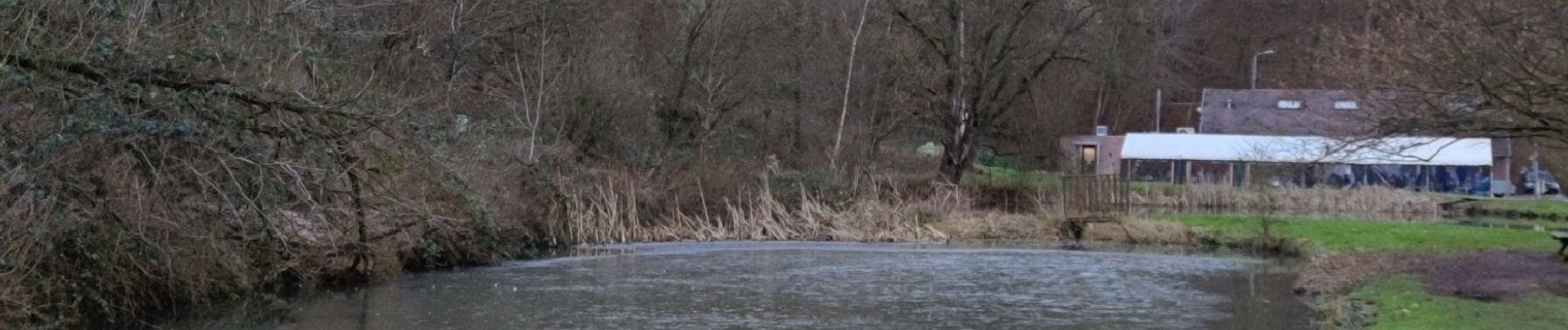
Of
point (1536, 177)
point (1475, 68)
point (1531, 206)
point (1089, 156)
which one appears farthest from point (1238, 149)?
point (1475, 68)

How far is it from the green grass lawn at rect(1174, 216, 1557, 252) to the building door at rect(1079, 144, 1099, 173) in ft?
58.1

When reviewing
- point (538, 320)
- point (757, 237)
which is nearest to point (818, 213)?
point (757, 237)

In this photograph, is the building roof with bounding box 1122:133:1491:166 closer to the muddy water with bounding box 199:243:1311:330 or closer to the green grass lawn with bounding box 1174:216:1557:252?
the green grass lawn with bounding box 1174:216:1557:252

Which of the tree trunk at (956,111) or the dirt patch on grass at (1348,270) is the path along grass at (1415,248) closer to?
the dirt patch on grass at (1348,270)

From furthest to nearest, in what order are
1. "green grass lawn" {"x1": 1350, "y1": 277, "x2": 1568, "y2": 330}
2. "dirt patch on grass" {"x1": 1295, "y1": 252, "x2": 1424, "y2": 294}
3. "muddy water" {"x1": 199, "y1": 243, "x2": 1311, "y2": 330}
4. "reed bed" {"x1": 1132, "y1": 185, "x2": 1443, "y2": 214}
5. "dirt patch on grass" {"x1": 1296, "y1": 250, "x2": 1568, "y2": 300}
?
"reed bed" {"x1": 1132, "y1": 185, "x2": 1443, "y2": 214}, "dirt patch on grass" {"x1": 1295, "y1": 252, "x2": 1424, "y2": 294}, "muddy water" {"x1": 199, "y1": 243, "x2": 1311, "y2": 330}, "dirt patch on grass" {"x1": 1296, "y1": 250, "x2": 1568, "y2": 300}, "green grass lawn" {"x1": 1350, "y1": 277, "x2": 1568, "y2": 330}

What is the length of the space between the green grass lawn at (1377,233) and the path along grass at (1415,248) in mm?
13

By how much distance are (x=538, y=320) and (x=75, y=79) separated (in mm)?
5527

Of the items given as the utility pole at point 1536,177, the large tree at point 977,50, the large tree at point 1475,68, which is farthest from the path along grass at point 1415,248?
the utility pole at point 1536,177

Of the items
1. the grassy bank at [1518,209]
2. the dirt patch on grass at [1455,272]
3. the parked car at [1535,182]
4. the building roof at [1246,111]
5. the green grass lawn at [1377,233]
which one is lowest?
the dirt patch on grass at [1455,272]

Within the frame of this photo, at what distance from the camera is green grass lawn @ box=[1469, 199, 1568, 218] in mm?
37219

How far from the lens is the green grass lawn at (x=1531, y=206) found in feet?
122

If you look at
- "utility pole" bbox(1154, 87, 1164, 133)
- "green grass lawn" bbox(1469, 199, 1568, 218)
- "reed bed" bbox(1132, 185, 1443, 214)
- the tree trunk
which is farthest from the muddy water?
"utility pole" bbox(1154, 87, 1164, 133)

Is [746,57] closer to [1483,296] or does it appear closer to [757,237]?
[757,237]

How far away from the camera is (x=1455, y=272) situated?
703 inches
